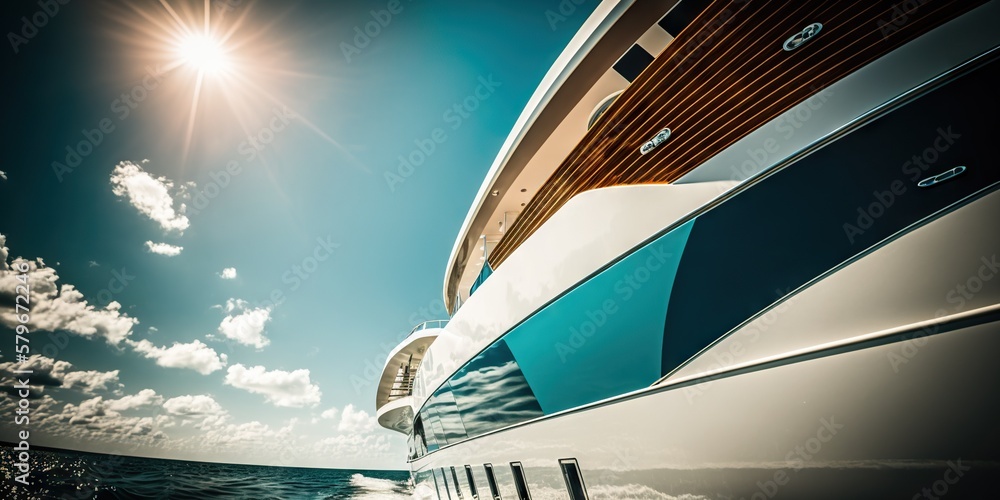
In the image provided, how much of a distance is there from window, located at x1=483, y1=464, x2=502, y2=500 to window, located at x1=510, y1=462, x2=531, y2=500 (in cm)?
64

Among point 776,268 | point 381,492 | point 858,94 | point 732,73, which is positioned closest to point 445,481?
point 776,268

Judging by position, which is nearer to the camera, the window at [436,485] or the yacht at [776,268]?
the yacht at [776,268]

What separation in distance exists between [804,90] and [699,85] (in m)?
0.70

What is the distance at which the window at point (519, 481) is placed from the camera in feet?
14.1

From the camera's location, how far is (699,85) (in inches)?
114

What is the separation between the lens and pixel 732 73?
2.74m

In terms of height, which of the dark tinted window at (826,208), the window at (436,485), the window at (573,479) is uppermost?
the dark tinted window at (826,208)

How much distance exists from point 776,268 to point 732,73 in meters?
1.46

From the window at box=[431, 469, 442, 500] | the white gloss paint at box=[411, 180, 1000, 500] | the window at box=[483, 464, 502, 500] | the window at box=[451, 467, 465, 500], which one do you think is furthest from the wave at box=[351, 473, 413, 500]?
the white gloss paint at box=[411, 180, 1000, 500]

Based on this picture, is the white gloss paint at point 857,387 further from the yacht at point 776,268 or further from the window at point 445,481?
the window at point 445,481

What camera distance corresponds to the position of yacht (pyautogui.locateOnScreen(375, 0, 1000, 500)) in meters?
1.68

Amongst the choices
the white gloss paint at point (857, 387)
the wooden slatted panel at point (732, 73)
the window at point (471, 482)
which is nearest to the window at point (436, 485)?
the window at point (471, 482)

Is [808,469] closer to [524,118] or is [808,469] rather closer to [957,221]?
[957,221]

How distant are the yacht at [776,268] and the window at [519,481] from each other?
0.06 metres
